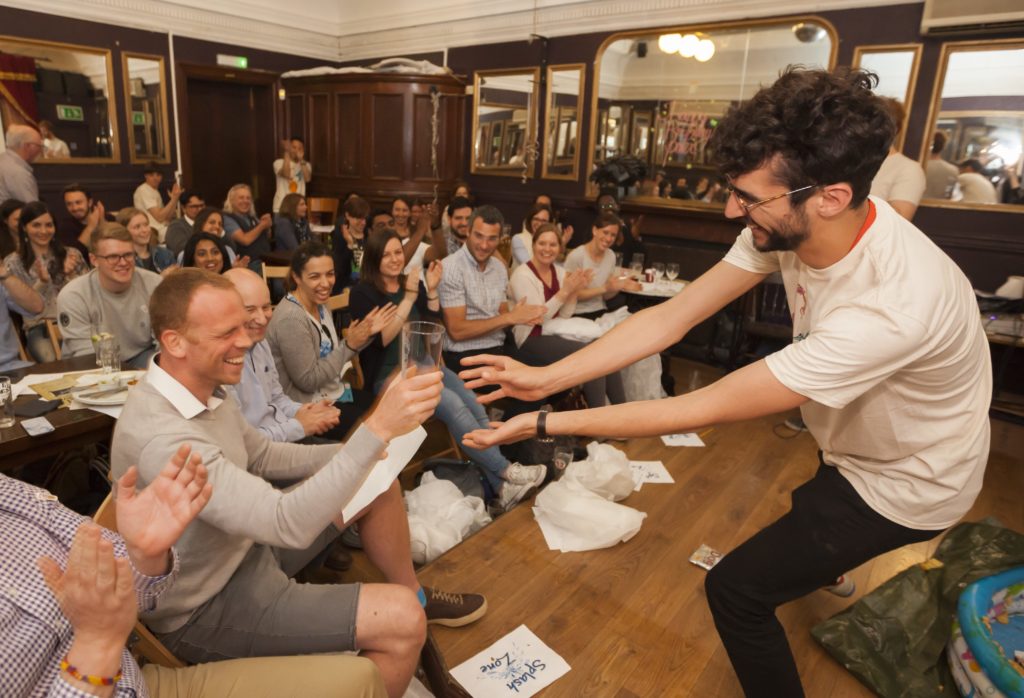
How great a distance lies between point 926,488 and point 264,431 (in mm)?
2066

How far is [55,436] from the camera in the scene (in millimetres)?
2059

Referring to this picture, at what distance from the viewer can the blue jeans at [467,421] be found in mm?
2896

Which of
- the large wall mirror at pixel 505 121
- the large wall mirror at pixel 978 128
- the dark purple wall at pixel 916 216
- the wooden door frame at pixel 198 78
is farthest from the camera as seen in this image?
the wooden door frame at pixel 198 78

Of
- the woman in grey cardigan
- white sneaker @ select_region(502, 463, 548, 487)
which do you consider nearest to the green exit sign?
the woman in grey cardigan

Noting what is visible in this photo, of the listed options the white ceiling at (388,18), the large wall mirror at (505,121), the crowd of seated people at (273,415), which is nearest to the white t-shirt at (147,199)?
the white ceiling at (388,18)

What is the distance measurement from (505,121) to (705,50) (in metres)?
2.54

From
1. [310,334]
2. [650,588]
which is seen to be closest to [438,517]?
[650,588]

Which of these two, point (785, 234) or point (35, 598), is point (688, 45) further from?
point (35, 598)

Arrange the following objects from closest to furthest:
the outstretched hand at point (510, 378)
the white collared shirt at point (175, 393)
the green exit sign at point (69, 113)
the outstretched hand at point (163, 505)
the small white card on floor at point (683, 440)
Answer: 1. the outstretched hand at point (163, 505)
2. the white collared shirt at point (175, 393)
3. the outstretched hand at point (510, 378)
4. the small white card on floor at point (683, 440)
5. the green exit sign at point (69, 113)

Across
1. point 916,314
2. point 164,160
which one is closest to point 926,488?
point 916,314

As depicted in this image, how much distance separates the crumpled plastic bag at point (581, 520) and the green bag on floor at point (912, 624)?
0.77 m

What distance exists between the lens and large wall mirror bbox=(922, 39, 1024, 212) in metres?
4.77

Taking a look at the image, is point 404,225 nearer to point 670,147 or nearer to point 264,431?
point 670,147

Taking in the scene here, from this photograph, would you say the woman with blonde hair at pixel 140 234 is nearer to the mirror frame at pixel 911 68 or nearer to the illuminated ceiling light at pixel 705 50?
the illuminated ceiling light at pixel 705 50
